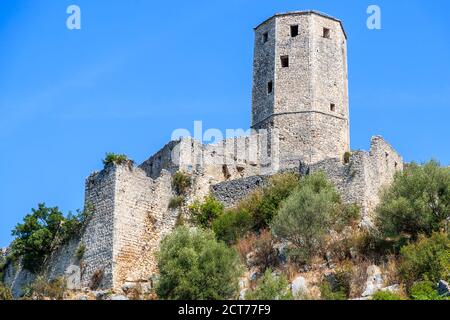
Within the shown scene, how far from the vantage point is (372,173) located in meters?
36.8

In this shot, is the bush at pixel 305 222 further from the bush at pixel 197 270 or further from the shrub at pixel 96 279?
the shrub at pixel 96 279

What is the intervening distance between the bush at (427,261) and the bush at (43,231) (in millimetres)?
11982

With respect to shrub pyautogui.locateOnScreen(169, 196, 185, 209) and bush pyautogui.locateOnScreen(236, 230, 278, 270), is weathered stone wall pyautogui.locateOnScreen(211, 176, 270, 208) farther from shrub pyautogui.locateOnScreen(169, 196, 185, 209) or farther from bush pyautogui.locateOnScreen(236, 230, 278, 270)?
bush pyautogui.locateOnScreen(236, 230, 278, 270)

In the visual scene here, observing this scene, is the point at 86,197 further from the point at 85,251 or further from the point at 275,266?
the point at 275,266

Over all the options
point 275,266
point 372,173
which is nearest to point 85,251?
point 275,266

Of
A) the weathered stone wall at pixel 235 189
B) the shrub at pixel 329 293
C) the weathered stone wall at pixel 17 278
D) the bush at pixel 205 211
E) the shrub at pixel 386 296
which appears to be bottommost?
the shrub at pixel 386 296

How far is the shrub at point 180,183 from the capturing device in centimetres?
3809

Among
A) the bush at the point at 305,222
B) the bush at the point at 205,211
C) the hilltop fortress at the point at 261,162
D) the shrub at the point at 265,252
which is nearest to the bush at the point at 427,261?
the bush at the point at 305,222

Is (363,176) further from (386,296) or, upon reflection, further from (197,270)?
(386,296)

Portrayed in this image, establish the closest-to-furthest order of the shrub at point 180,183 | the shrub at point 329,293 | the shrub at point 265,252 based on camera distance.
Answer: the shrub at point 329,293
the shrub at point 265,252
the shrub at point 180,183

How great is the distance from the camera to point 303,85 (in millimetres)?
42219

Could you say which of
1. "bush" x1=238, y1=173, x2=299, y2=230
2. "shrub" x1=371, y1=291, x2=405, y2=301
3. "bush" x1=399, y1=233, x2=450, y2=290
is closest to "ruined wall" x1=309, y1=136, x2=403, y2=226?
"bush" x1=238, y1=173, x2=299, y2=230
